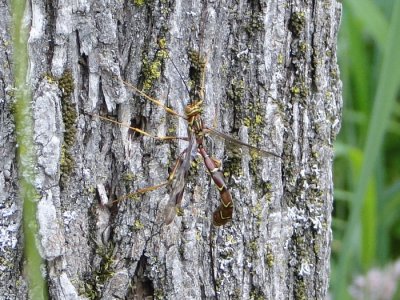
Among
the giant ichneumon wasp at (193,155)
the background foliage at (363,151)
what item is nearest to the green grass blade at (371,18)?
the background foliage at (363,151)

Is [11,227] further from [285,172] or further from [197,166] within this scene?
[285,172]

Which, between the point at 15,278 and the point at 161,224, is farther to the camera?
the point at 161,224

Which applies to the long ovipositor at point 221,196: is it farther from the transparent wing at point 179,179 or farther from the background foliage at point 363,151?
the background foliage at point 363,151

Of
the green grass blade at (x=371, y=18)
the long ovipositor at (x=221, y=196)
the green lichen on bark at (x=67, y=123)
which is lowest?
the long ovipositor at (x=221, y=196)

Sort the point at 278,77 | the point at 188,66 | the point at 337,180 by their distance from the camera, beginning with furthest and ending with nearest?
the point at 337,180 < the point at 278,77 < the point at 188,66

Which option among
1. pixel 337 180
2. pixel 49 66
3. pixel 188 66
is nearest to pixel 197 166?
pixel 188 66

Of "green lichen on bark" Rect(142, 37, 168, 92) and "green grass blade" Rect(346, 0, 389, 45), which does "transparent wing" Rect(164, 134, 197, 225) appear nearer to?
"green lichen on bark" Rect(142, 37, 168, 92)

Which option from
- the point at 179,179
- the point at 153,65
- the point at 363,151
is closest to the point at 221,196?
Result: the point at 179,179
